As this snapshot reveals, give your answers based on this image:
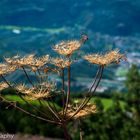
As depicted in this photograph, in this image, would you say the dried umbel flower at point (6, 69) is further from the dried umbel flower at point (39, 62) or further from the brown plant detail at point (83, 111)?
the brown plant detail at point (83, 111)

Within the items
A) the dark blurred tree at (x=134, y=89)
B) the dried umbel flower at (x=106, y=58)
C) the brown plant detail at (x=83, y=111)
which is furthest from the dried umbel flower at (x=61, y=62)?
the dark blurred tree at (x=134, y=89)

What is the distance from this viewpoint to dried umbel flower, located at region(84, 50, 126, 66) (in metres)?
4.24

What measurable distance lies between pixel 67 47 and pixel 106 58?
41cm

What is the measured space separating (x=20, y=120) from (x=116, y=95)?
959 inches

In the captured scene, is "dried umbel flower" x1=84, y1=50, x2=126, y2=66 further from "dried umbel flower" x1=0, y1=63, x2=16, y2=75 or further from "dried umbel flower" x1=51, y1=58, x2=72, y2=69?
"dried umbel flower" x1=0, y1=63, x2=16, y2=75

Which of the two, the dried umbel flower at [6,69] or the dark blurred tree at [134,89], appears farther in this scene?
the dark blurred tree at [134,89]

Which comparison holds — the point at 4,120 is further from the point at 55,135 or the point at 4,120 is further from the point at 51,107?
the point at 51,107

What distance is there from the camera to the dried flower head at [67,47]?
169 inches

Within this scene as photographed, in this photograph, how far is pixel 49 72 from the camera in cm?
449

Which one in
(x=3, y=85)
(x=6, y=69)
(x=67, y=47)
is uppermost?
(x=67, y=47)

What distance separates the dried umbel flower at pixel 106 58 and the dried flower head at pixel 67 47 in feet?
0.48

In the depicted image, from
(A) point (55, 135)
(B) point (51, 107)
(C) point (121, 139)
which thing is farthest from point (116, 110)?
(B) point (51, 107)

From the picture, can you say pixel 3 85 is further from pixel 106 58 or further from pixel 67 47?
pixel 106 58

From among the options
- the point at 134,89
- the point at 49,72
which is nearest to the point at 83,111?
the point at 49,72
